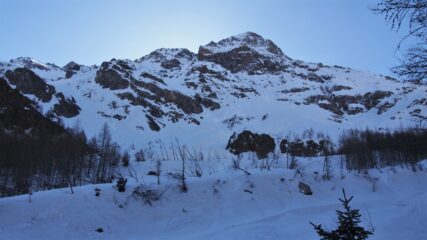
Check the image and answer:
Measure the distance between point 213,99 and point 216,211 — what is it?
124 m

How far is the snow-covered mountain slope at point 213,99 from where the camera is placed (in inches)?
4454

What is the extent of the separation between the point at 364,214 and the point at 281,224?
4897 mm

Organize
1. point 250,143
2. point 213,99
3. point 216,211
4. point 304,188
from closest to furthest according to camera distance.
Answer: point 216,211 → point 304,188 → point 250,143 → point 213,99

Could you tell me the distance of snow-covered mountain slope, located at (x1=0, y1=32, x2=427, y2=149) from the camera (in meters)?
113

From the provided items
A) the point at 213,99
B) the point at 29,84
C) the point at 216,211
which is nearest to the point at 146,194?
the point at 216,211

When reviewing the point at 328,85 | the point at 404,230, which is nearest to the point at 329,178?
the point at 404,230

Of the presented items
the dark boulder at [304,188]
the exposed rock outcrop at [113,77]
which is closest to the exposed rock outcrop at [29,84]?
the exposed rock outcrop at [113,77]

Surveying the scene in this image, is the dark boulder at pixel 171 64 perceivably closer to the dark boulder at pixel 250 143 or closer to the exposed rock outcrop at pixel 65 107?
the exposed rock outcrop at pixel 65 107

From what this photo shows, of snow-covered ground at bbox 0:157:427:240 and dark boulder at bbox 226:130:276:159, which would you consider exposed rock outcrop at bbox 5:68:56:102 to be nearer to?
dark boulder at bbox 226:130:276:159

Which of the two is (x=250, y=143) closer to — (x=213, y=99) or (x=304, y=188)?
(x=213, y=99)

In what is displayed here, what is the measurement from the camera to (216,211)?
2262 centimetres

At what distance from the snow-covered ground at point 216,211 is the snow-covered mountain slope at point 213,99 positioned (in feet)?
237

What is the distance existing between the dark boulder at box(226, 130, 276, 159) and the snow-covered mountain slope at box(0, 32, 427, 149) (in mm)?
4600

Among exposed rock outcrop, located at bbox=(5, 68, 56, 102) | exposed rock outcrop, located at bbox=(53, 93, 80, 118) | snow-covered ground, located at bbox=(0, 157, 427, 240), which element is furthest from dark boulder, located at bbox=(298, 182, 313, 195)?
exposed rock outcrop, located at bbox=(5, 68, 56, 102)
